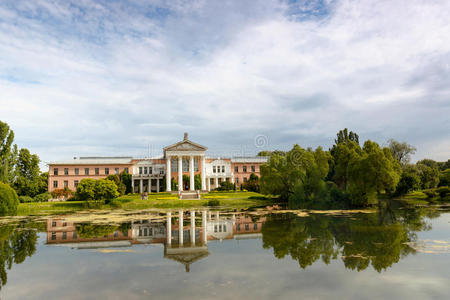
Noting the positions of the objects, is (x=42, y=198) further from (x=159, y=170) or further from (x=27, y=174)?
(x=159, y=170)

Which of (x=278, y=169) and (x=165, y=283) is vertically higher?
(x=278, y=169)

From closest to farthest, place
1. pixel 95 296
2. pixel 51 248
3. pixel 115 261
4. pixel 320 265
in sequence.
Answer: pixel 95 296 < pixel 320 265 < pixel 115 261 < pixel 51 248

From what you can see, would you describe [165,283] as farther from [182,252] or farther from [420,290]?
[420,290]

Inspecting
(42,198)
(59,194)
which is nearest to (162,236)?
(42,198)

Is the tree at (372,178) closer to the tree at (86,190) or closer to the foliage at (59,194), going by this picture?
the tree at (86,190)

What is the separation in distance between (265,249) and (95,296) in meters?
7.28

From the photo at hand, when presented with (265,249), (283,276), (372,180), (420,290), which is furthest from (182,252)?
(372,180)

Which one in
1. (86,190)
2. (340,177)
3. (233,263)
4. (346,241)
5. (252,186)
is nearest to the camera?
(233,263)

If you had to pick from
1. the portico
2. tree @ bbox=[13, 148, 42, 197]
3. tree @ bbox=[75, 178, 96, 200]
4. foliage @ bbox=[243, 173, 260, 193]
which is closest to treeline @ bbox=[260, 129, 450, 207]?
foliage @ bbox=[243, 173, 260, 193]

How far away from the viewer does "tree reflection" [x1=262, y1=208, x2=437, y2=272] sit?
448 inches

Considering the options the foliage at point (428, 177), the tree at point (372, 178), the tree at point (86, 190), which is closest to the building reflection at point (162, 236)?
the tree at point (86, 190)

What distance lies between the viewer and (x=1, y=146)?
47.6 m

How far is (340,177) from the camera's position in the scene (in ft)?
150

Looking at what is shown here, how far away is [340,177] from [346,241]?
33.3m
